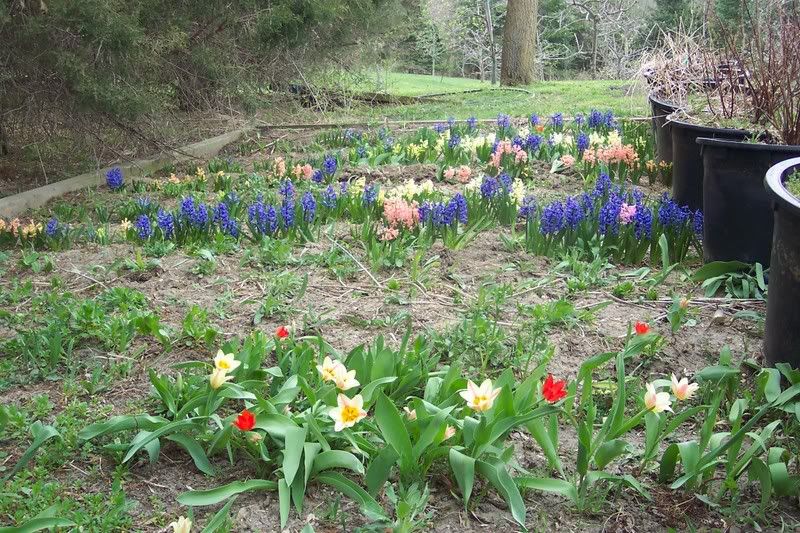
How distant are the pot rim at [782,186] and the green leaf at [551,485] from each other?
1.19 meters

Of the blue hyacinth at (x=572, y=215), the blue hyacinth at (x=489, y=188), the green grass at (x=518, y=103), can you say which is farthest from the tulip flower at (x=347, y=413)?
the green grass at (x=518, y=103)

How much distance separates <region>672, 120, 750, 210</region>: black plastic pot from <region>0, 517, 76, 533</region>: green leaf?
12.4ft

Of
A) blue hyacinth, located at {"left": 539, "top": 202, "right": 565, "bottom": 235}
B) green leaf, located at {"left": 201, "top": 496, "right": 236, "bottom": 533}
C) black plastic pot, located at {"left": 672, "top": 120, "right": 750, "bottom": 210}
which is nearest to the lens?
green leaf, located at {"left": 201, "top": 496, "right": 236, "bottom": 533}

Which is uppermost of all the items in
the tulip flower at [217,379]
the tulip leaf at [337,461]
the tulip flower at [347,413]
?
the tulip flower at [217,379]

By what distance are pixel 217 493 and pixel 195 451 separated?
0.23 m

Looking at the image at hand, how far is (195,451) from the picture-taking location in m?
2.26

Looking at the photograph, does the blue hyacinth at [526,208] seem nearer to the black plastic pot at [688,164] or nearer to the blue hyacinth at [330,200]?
the black plastic pot at [688,164]

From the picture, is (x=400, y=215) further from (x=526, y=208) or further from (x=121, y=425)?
(x=121, y=425)

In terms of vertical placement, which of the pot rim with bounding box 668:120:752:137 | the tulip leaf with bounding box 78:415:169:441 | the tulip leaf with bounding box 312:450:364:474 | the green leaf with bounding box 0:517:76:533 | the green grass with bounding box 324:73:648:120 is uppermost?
the pot rim with bounding box 668:120:752:137

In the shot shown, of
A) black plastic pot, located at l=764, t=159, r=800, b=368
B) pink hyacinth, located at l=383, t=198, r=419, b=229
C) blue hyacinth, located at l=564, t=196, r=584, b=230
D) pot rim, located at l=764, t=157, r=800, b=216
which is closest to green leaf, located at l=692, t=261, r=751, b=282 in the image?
pot rim, located at l=764, t=157, r=800, b=216

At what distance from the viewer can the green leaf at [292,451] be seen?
2072 millimetres

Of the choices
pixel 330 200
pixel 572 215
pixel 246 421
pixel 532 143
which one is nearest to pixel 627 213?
pixel 572 215

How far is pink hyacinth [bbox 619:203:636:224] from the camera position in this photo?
4.19 metres

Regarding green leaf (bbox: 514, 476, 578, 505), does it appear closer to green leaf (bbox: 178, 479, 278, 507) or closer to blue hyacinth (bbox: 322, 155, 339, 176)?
green leaf (bbox: 178, 479, 278, 507)
